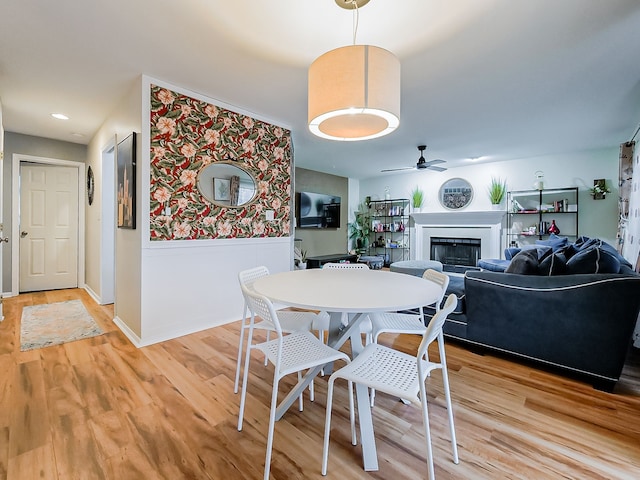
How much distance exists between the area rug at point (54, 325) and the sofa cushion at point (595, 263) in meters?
4.13

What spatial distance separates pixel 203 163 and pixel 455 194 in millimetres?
5347

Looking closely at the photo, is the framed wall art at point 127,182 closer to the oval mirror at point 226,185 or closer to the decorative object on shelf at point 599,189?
the oval mirror at point 226,185

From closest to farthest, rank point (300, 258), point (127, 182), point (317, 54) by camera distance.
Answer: point (317, 54)
point (127, 182)
point (300, 258)

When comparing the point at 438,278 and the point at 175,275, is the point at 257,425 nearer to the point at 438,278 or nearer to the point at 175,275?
the point at 438,278

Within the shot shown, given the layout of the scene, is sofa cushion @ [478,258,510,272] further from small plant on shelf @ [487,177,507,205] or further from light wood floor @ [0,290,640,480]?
light wood floor @ [0,290,640,480]

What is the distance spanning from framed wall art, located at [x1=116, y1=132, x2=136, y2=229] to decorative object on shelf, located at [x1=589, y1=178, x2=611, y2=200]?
21.4 feet

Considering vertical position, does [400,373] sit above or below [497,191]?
below

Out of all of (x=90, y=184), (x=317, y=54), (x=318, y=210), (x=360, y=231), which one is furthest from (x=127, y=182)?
(x=360, y=231)

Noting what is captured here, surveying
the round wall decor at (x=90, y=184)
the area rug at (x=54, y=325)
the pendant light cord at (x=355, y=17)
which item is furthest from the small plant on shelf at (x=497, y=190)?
the round wall decor at (x=90, y=184)

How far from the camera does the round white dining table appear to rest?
1.26 meters

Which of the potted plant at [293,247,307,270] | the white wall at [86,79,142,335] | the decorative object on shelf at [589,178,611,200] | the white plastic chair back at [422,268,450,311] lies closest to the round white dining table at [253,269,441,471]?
the white plastic chair back at [422,268,450,311]

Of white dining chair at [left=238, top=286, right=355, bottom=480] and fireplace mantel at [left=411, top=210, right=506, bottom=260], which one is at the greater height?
fireplace mantel at [left=411, top=210, right=506, bottom=260]

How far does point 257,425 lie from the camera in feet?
5.07

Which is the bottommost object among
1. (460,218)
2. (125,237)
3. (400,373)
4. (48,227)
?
(400,373)
